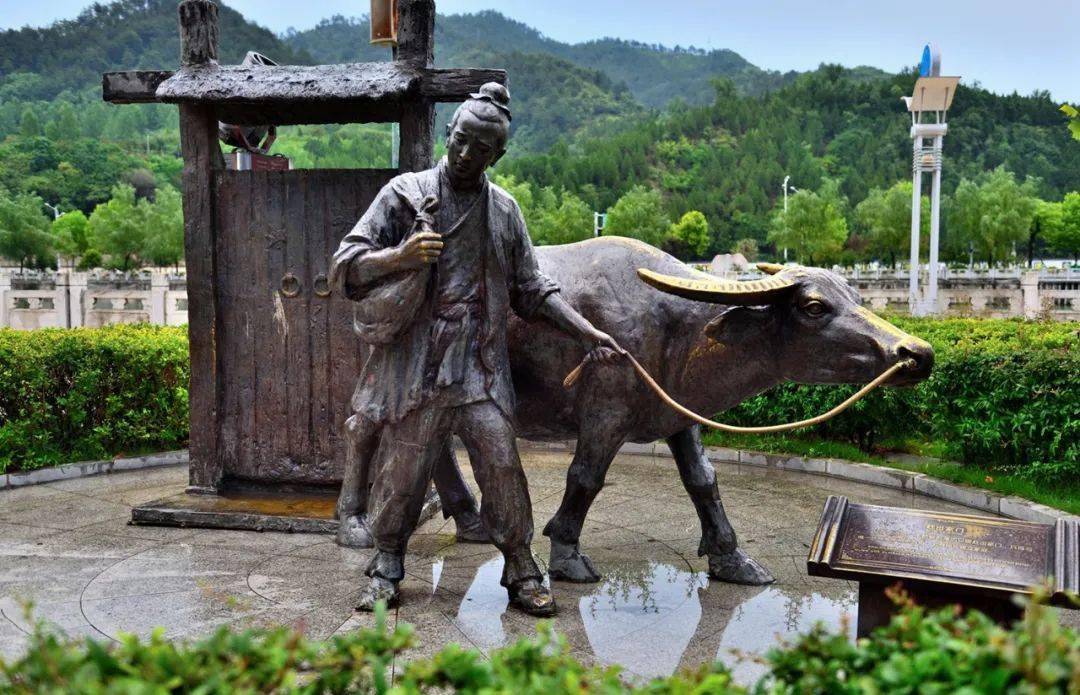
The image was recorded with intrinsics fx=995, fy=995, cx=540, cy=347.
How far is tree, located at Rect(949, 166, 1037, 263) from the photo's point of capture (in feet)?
169

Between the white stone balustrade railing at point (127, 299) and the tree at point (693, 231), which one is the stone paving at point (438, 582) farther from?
the tree at point (693, 231)

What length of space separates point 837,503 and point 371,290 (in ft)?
7.37

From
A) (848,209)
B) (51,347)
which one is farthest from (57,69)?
(51,347)

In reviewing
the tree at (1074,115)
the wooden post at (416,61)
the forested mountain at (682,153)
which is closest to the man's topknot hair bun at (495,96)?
the wooden post at (416,61)

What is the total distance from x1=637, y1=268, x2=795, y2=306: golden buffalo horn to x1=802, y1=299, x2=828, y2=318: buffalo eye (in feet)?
0.41

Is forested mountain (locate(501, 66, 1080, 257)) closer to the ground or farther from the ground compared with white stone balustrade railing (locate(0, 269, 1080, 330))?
farther from the ground

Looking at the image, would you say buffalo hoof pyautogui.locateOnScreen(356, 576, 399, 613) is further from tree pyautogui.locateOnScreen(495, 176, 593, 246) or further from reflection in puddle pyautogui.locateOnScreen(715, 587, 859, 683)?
tree pyautogui.locateOnScreen(495, 176, 593, 246)

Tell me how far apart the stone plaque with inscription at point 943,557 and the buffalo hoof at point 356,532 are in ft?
8.64

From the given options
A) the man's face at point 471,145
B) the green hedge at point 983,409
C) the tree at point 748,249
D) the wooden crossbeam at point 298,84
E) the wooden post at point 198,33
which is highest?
the wooden post at point 198,33

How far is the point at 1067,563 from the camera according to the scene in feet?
12.4

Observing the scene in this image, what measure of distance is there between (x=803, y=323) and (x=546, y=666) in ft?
9.49

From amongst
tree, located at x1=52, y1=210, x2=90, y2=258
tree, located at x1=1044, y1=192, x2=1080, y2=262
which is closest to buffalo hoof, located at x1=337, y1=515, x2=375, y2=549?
tree, located at x1=52, y1=210, x2=90, y2=258

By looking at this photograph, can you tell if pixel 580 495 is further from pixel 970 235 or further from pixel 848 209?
pixel 848 209

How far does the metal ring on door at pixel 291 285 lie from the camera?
6.67 meters
